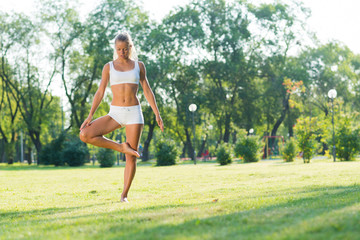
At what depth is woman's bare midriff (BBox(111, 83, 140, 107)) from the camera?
251 inches

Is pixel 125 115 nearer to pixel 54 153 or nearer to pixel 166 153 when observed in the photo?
pixel 166 153

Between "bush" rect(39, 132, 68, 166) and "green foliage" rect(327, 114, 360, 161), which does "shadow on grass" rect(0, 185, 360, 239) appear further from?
"bush" rect(39, 132, 68, 166)

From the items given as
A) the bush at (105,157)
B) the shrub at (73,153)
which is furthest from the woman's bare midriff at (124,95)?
the shrub at (73,153)

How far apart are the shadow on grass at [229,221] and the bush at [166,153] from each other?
2352cm

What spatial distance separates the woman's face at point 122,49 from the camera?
648 cm

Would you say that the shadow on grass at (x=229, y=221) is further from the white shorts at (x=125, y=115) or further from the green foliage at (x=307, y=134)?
the green foliage at (x=307, y=134)

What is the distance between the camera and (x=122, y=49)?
6.50m

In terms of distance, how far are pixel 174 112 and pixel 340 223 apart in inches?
1639

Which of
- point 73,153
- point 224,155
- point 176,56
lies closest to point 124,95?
point 224,155

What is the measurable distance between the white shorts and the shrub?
28.2m

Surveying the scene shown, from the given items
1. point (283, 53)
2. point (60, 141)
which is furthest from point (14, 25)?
point (283, 53)

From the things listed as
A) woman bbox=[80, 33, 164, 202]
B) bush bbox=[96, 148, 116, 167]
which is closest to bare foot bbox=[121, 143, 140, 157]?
woman bbox=[80, 33, 164, 202]

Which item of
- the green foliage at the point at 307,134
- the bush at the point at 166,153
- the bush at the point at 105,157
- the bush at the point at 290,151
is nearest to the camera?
the green foliage at the point at 307,134

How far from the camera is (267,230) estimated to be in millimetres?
3707
